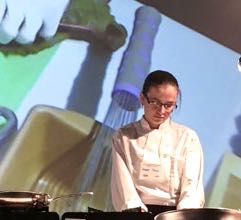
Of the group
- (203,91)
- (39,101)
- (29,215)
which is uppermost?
(203,91)

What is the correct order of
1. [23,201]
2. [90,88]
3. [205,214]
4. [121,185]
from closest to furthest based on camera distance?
[205,214] < [23,201] < [121,185] < [90,88]

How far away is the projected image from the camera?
6.93ft

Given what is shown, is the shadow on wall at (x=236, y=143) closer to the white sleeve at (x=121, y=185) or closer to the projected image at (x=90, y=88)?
the projected image at (x=90, y=88)

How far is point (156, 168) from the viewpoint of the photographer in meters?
1.63

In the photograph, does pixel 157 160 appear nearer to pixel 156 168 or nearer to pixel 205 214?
pixel 156 168

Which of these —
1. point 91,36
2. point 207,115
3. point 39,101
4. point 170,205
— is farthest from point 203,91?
point 170,205

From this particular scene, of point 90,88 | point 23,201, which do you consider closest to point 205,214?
point 23,201

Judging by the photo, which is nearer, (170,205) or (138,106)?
(170,205)

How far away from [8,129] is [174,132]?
64cm

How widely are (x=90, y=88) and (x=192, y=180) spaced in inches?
28.1

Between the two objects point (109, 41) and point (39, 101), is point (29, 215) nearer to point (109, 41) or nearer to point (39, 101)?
point (39, 101)

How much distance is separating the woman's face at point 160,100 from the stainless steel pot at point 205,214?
472 millimetres

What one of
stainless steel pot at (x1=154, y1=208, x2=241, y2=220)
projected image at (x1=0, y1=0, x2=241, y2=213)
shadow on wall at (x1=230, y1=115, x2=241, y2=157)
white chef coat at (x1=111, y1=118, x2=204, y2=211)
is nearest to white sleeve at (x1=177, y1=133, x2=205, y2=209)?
white chef coat at (x1=111, y1=118, x2=204, y2=211)

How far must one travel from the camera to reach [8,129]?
82.8 inches
